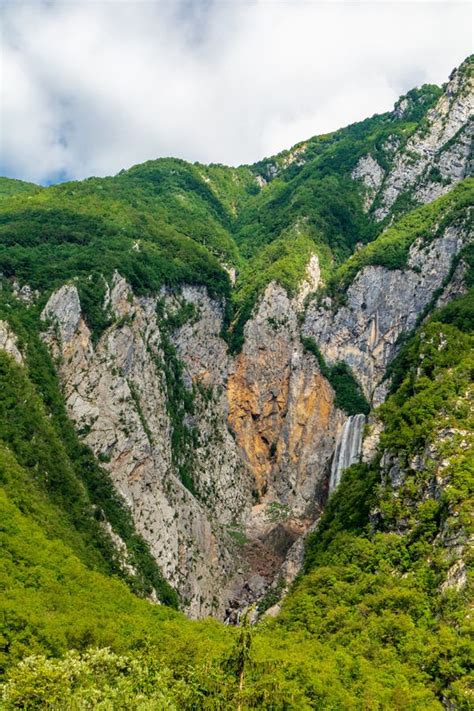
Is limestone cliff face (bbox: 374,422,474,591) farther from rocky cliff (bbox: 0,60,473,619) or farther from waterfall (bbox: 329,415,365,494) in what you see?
waterfall (bbox: 329,415,365,494)

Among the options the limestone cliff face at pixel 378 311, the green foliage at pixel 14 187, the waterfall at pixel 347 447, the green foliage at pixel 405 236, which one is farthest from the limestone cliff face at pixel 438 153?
the green foliage at pixel 14 187

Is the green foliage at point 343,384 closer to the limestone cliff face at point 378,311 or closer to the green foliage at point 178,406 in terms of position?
the limestone cliff face at point 378,311

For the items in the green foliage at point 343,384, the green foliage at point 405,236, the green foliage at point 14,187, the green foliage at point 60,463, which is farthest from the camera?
the green foliage at point 14,187

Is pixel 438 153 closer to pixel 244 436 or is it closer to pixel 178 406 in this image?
pixel 244 436

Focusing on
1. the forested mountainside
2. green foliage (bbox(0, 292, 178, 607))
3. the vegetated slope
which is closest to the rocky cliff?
the forested mountainside

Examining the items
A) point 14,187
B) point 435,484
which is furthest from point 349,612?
point 14,187

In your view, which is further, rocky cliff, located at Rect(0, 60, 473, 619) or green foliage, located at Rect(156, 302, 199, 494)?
green foliage, located at Rect(156, 302, 199, 494)
